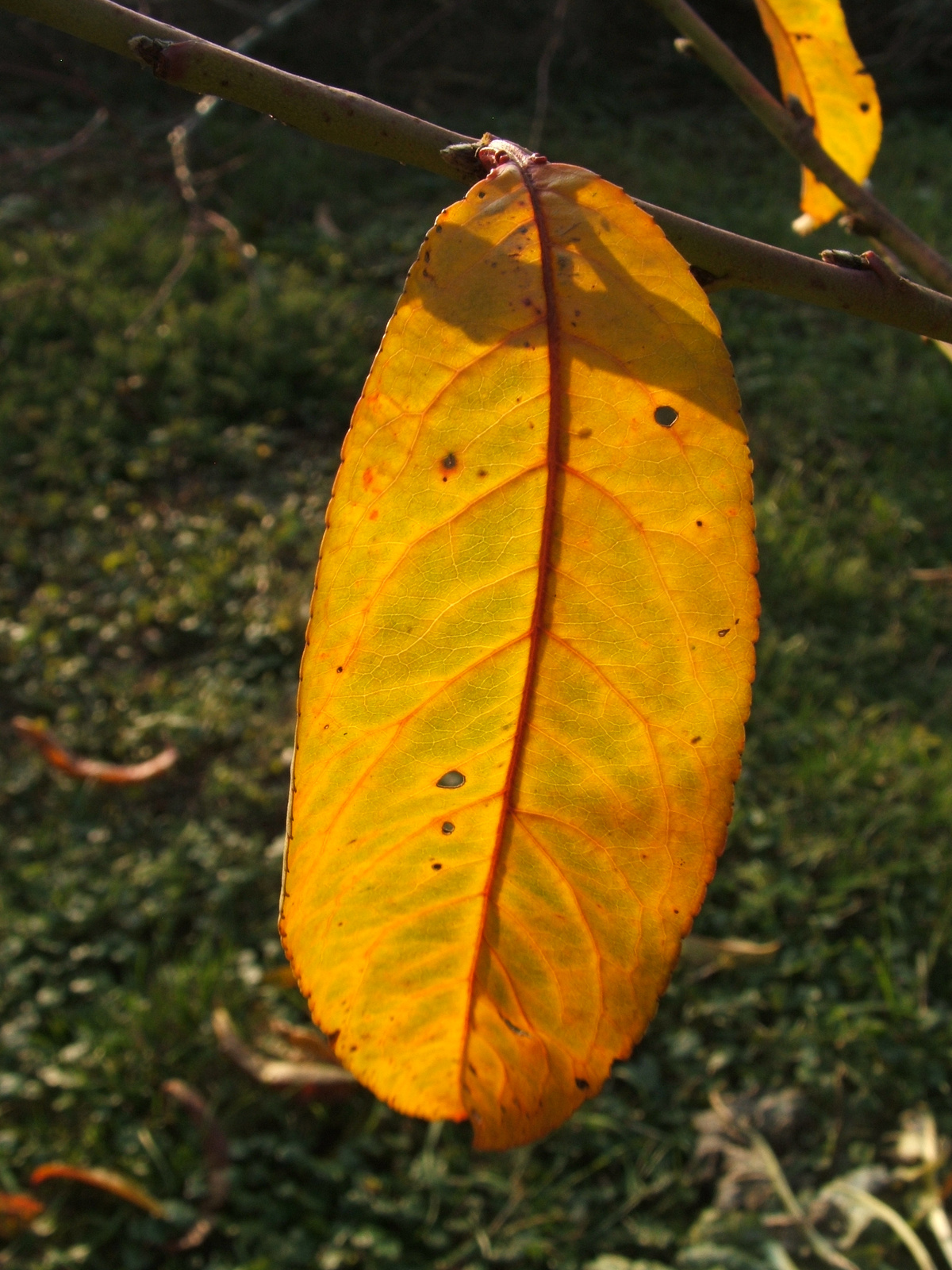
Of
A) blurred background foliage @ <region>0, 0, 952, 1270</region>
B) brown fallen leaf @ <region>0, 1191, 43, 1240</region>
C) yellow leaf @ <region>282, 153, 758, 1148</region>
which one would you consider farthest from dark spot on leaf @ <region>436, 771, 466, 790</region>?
brown fallen leaf @ <region>0, 1191, 43, 1240</region>

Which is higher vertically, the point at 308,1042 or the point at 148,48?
the point at 148,48

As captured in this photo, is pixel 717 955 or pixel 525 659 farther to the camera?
pixel 717 955

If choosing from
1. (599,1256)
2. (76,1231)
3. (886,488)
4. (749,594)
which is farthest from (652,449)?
(886,488)

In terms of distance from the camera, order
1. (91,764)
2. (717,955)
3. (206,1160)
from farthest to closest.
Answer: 1. (91,764)
2. (717,955)
3. (206,1160)

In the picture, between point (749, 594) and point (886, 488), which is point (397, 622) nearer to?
point (749, 594)

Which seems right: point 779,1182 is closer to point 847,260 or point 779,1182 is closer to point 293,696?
point 293,696

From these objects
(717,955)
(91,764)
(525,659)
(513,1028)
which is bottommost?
(91,764)

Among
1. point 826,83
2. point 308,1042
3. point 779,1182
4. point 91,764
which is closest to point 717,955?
point 779,1182

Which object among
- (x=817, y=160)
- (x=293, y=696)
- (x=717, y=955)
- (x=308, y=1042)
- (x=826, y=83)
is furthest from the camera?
(x=293, y=696)

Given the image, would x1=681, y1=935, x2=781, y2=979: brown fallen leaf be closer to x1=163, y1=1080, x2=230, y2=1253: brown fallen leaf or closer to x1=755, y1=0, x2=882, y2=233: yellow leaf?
x1=163, y1=1080, x2=230, y2=1253: brown fallen leaf
